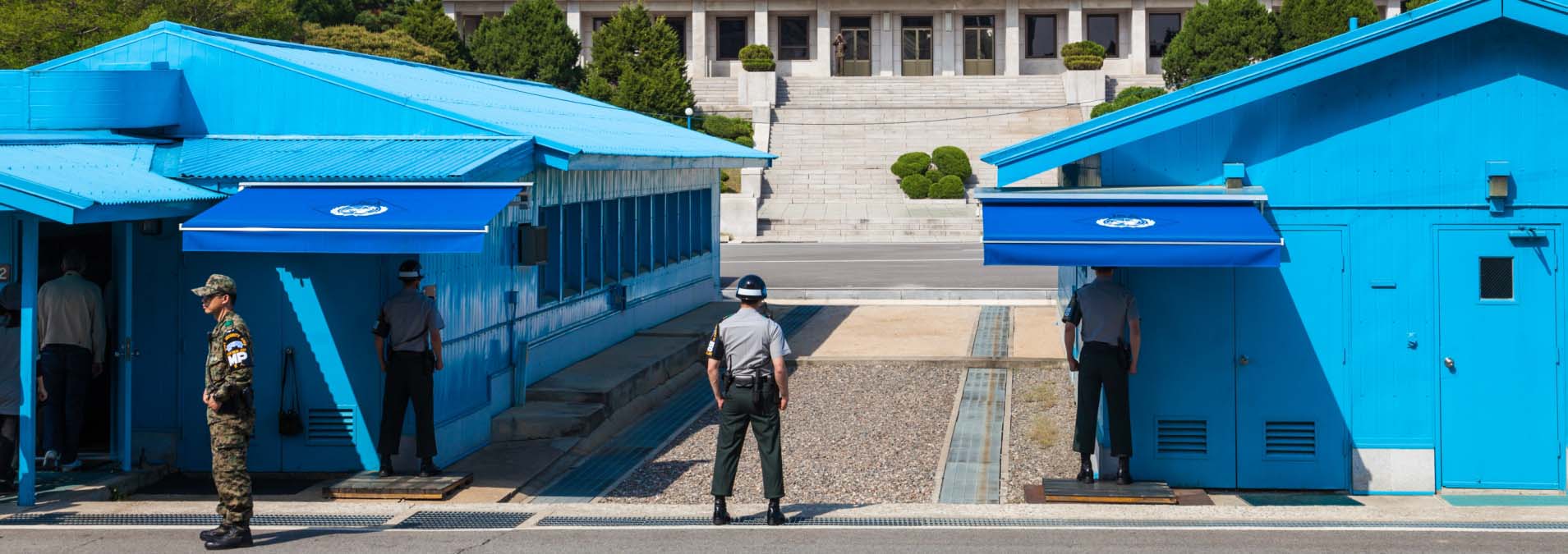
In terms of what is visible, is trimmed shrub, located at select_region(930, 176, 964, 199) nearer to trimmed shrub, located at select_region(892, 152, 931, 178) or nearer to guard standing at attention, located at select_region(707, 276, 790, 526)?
trimmed shrub, located at select_region(892, 152, 931, 178)

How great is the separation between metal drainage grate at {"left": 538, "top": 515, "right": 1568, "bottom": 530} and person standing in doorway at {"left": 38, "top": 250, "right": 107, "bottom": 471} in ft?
12.6

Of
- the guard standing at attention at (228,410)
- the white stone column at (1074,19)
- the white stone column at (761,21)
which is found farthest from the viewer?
the white stone column at (761,21)

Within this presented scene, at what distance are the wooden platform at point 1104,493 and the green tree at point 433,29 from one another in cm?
4835

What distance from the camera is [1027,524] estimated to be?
1004cm

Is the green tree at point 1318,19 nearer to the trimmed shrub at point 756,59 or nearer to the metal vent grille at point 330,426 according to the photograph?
the trimmed shrub at point 756,59

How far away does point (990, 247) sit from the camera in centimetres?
1058

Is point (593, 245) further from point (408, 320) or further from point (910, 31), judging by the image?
point (910, 31)

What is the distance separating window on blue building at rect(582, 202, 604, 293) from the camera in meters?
17.2

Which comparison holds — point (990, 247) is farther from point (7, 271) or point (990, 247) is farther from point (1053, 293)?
point (1053, 293)

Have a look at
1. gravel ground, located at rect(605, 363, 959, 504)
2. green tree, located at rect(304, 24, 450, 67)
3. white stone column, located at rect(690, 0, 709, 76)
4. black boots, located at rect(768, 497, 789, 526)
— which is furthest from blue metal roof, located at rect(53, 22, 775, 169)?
white stone column, located at rect(690, 0, 709, 76)

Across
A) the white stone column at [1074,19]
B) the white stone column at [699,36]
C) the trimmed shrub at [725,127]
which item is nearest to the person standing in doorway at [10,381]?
the trimmed shrub at [725,127]

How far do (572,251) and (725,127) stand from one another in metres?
38.3

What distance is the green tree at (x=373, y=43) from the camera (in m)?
52.6

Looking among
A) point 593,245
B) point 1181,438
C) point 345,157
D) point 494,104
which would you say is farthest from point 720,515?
point 593,245
